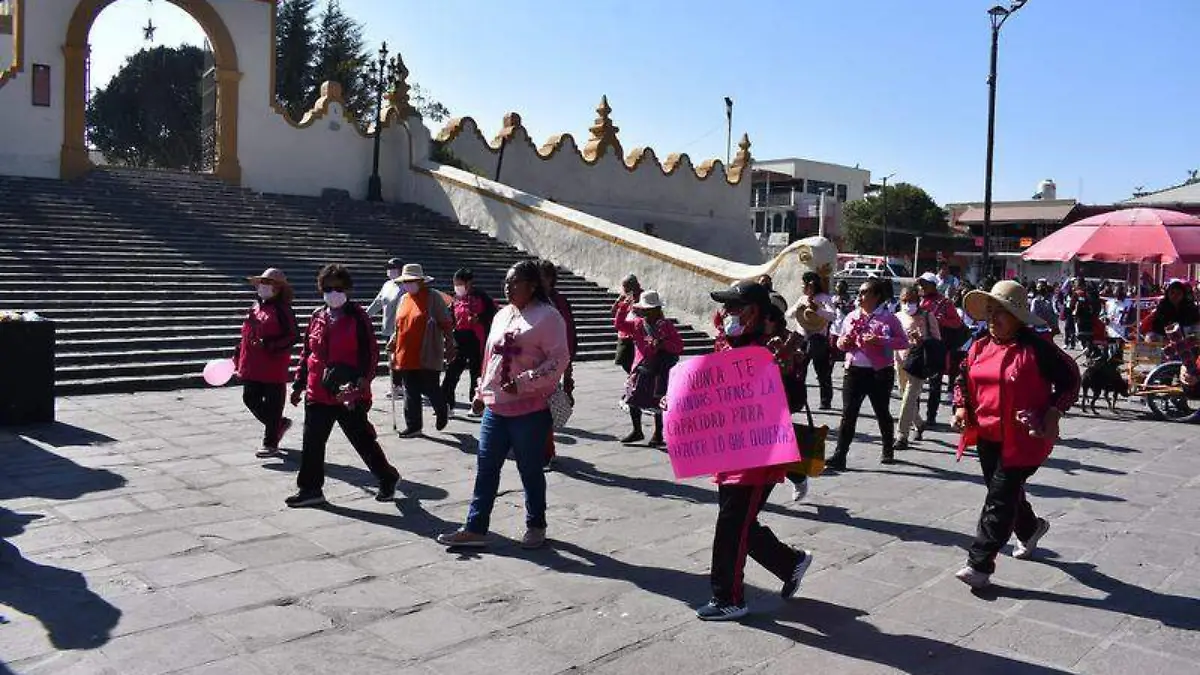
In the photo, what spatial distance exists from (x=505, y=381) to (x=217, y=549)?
5.76ft

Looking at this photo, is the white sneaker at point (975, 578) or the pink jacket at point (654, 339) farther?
the pink jacket at point (654, 339)

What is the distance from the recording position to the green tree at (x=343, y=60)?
37.2 m

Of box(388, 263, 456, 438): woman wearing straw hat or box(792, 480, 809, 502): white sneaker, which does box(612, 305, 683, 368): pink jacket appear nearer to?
box(388, 263, 456, 438): woman wearing straw hat

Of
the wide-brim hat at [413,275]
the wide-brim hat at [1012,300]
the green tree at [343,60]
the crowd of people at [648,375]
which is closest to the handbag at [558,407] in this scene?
the crowd of people at [648,375]

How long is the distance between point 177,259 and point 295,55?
2540 centimetres

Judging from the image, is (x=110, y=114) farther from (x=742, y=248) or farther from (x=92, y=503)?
(x=92, y=503)

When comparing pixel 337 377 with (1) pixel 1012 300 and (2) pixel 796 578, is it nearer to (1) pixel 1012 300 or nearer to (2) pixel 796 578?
(2) pixel 796 578

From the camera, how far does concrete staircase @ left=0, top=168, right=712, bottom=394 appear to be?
11.6 m

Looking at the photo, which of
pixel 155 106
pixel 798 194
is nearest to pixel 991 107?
pixel 155 106

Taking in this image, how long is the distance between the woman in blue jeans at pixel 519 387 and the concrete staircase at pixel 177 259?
666cm

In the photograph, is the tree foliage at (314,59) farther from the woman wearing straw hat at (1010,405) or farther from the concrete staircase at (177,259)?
the woman wearing straw hat at (1010,405)

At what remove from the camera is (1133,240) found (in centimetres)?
1169

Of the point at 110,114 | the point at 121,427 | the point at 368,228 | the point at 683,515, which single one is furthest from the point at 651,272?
the point at 110,114

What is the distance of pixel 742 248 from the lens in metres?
33.3
